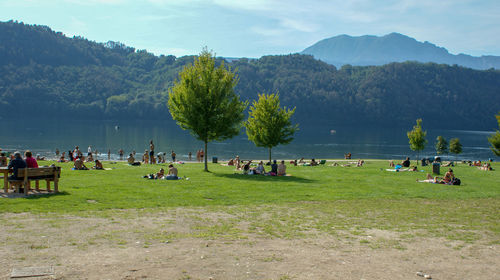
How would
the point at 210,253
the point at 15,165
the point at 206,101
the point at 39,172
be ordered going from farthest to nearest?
the point at 206,101, the point at 39,172, the point at 15,165, the point at 210,253

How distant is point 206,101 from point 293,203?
12957 mm

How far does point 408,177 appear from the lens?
27297mm

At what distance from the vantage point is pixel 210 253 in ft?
29.6

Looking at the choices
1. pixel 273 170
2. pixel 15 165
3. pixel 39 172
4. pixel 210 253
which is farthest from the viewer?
pixel 273 170

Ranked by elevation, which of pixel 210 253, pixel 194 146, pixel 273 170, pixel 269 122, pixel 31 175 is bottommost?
pixel 210 253

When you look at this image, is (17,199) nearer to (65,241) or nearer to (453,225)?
(65,241)

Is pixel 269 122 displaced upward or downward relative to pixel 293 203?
upward

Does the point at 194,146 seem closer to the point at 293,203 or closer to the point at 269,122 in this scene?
the point at 269,122

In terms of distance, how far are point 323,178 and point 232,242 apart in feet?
54.0

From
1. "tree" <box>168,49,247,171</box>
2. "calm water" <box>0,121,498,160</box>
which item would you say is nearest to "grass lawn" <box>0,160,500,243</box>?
"tree" <box>168,49,247,171</box>

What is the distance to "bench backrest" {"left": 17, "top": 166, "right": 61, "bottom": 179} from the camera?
14.4 metres

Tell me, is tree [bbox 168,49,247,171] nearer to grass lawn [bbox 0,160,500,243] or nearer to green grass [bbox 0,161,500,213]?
green grass [bbox 0,161,500,213]

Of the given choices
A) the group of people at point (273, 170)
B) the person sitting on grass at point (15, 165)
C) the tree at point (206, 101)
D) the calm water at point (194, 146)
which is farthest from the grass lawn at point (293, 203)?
the calm water at point (194, 146)

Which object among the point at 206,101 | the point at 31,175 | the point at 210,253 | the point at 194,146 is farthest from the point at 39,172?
the point at 194,146
